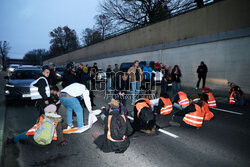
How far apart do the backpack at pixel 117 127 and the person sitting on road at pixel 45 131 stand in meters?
1.30

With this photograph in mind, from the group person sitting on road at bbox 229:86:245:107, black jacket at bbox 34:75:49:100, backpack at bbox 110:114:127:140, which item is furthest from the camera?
person sitting on road at bbox 229:86:245:107

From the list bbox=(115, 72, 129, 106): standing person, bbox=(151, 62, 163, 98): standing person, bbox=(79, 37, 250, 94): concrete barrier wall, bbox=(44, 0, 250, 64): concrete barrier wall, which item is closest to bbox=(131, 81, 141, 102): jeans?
bbox=(151, 62, 163, 98): standing person

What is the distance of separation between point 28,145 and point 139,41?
18.5 meters

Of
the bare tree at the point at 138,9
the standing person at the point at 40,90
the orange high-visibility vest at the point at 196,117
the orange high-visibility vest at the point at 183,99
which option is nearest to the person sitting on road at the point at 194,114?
the orange high-visibility vest at the point at 196,117

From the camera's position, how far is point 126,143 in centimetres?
369

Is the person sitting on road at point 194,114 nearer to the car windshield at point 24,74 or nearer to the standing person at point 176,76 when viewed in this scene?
the standing person at point 176,76

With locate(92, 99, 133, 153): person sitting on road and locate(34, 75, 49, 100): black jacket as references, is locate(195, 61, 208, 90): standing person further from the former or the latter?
locate(34, 75, 49, 100): black jacket

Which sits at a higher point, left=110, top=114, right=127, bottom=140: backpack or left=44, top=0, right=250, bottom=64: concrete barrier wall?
left=44, top=0, right=250, bottom=64: concrete barrier wall

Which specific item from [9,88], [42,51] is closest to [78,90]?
[9,88]

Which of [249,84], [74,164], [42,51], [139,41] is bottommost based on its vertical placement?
[74,164]

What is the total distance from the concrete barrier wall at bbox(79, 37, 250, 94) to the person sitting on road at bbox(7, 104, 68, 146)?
11.9 meters

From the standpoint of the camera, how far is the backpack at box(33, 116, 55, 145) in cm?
360

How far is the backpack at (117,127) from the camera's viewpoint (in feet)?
11.7

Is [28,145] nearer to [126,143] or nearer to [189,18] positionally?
[126,143]
